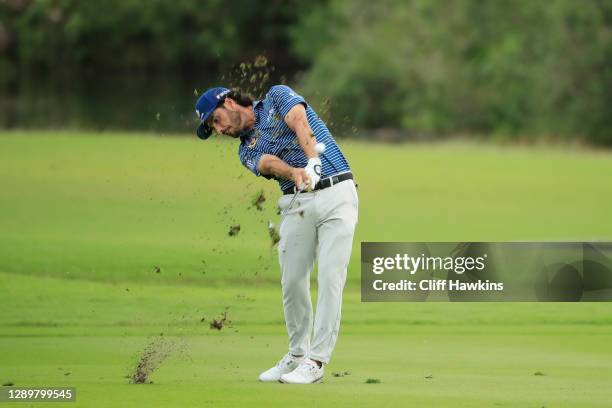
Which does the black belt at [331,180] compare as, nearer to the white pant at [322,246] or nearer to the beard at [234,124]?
the white pant at [322,246]

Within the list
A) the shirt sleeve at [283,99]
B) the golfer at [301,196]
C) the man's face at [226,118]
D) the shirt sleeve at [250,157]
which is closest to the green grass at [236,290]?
the golfer at [301,196]

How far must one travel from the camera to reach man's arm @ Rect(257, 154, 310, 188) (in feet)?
25.6

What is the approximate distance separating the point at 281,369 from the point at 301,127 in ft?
4.68

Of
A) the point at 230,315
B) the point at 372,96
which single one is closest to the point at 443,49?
the point at 372,96

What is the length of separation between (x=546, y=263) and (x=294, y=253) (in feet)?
27.9

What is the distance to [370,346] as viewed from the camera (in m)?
9.84

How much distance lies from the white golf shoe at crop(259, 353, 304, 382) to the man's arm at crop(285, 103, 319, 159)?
49.3 inches

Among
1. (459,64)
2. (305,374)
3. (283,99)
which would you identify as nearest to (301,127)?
(283,99)

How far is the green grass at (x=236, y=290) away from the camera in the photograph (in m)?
7.98

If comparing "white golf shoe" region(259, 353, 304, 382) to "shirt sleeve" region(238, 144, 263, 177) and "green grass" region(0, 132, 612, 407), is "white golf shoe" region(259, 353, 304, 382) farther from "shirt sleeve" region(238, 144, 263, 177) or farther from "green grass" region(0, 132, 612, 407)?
"shirt sleeve" region(238, 144, 263, 177)

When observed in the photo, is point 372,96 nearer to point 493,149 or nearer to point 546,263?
point 493,149

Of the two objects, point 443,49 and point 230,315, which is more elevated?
point 443,49

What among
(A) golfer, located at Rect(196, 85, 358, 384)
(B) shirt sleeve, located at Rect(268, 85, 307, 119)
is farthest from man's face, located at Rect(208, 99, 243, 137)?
(B) shirt sleeve, located at Rect(268, 85, 307, 119)

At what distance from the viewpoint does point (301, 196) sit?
8.09 metres
